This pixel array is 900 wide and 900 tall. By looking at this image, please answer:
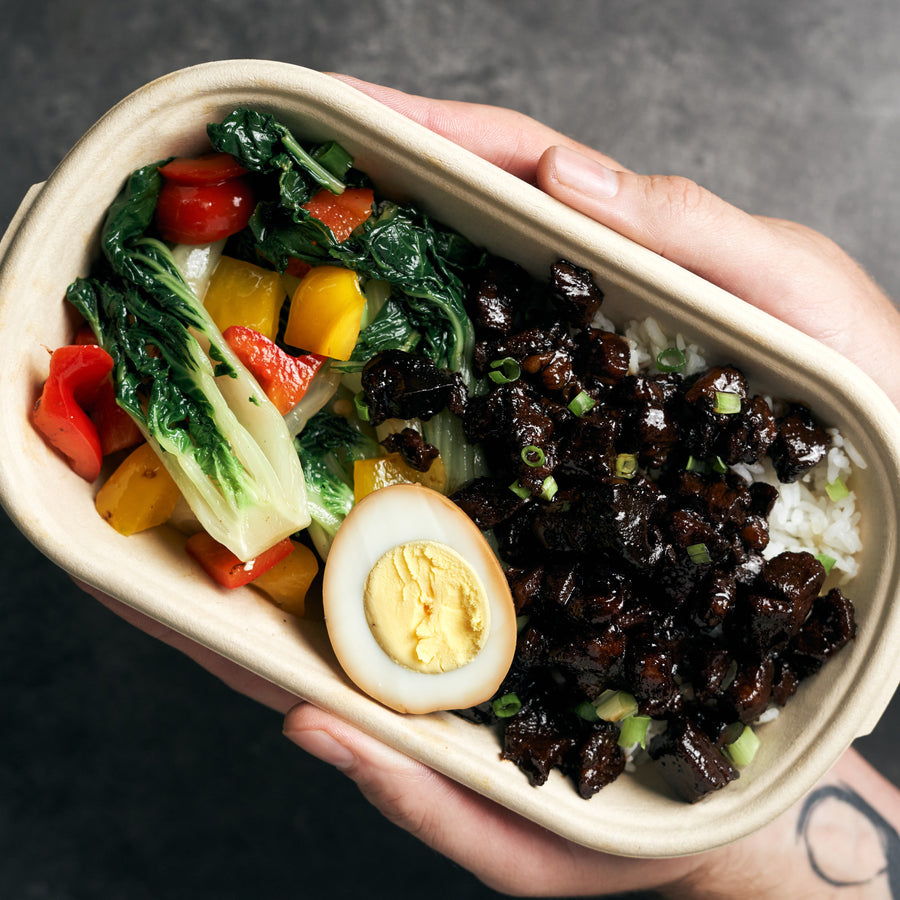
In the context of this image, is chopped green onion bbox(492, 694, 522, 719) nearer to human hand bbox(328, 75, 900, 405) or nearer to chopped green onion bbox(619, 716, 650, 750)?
chopped green onion bbox(619, 716, 650, 750)

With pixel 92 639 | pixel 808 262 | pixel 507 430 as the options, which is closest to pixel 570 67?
pixel 808 262

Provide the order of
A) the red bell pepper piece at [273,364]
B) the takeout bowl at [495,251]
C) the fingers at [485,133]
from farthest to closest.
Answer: the fingers at [485,133]
the red bell pepper piece at [273,364]
the takeout bowl at [495,251]

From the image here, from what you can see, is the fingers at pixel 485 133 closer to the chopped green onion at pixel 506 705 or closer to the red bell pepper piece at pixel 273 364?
the red bell pepper piece at pixel 273 364

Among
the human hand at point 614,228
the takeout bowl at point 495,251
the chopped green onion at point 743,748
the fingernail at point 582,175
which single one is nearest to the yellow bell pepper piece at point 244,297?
the takeout bowl at point 495,251

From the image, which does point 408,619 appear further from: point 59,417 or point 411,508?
point 59,417

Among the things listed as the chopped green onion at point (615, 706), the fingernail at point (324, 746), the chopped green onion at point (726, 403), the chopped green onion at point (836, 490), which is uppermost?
the chopped green onion at point (726, 403)

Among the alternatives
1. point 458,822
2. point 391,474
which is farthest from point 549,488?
point 458,822
